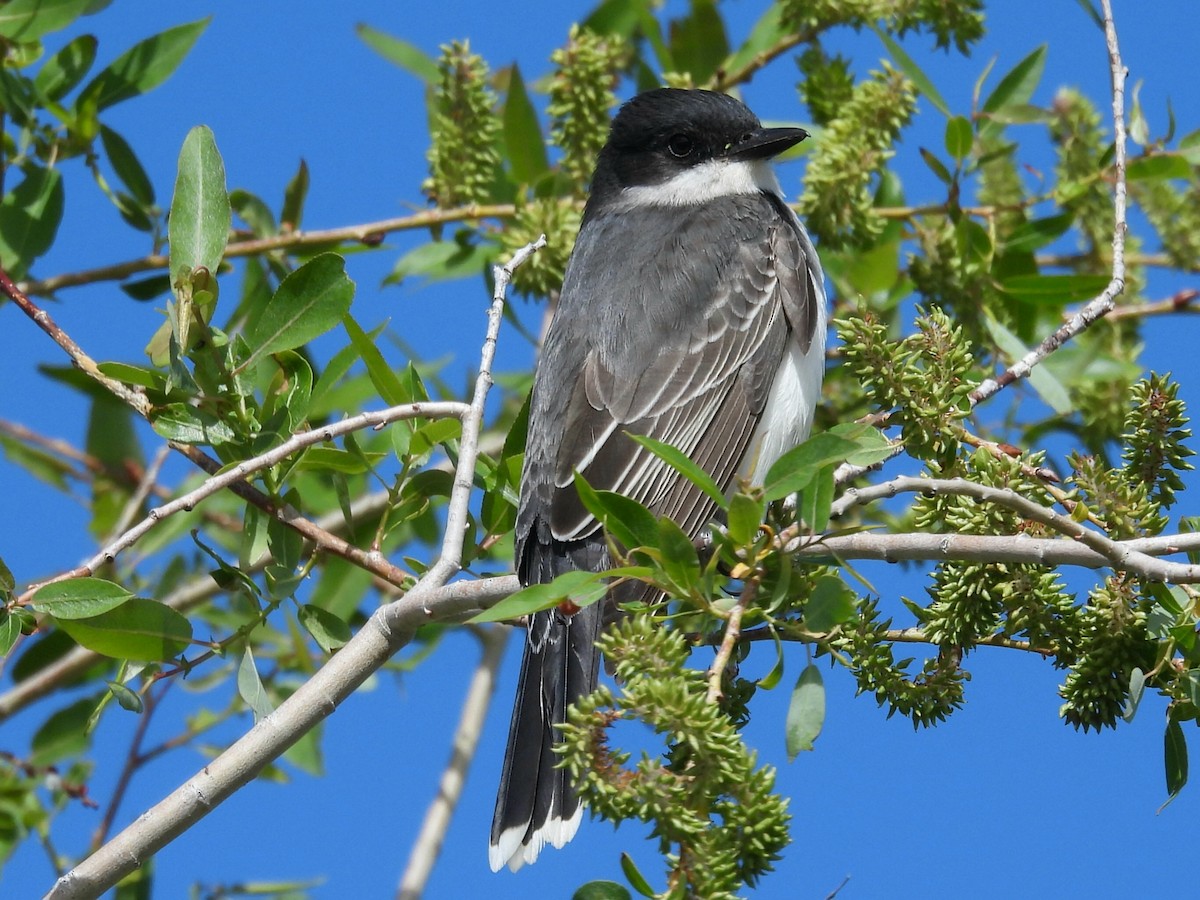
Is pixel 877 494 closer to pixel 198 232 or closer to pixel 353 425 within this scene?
pixel 353 425

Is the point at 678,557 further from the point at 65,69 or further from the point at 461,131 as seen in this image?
the point at 65,69

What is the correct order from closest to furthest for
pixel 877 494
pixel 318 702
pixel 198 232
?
pixel 877 494, pixel 318 702, pixel 198 232

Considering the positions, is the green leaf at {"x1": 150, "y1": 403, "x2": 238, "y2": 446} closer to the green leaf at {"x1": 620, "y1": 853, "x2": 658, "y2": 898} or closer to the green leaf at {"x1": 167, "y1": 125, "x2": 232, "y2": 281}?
the green leaf at {"x1": 167, "y1": 125, "x2": 232, "y2": 281}

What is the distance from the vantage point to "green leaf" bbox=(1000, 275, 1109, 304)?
480 centimetres

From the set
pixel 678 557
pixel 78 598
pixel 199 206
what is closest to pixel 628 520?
pixel 678 557

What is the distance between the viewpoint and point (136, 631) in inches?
136

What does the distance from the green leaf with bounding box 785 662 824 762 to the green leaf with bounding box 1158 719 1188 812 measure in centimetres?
78

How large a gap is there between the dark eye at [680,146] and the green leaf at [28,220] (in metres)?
2.33

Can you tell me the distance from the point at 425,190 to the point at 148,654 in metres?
2.32

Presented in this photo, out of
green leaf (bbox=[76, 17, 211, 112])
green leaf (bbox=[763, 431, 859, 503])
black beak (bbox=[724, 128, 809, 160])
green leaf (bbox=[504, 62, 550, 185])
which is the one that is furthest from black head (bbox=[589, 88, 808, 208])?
green leaf (bbox=[763, 431, 859, 503])

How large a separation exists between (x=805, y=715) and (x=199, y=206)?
2043 mm

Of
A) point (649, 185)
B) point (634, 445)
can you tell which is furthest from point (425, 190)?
point (634, 445)

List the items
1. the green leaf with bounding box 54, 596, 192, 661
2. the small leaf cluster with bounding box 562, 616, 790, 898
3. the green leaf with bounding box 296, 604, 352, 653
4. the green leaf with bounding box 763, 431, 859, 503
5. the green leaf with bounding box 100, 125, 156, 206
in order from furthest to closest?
the green leaf with bounding box 100, 125, 156, 206, the green leaf with bounding box 296, 604, 352, 653, the green leaf with bounding box 54, 596, 192, 661, the green leaf with bounding box 763, 431, 859, 503, the small leaf cluster with bounding box 562, 616, 790, 898

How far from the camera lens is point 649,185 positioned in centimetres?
568
